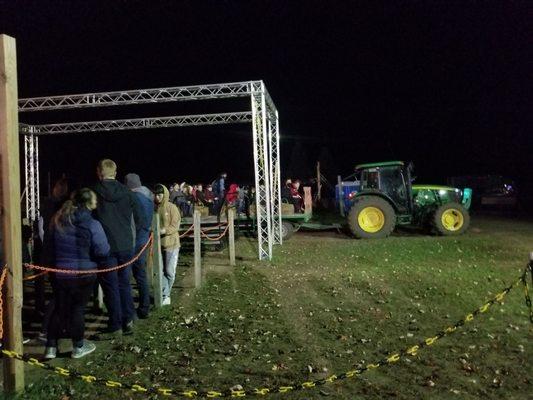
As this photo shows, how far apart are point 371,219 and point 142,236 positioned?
31.8 feet

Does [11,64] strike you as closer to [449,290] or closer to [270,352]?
[270,352]

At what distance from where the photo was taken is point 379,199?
583 inches

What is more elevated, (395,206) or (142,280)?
(395,206)

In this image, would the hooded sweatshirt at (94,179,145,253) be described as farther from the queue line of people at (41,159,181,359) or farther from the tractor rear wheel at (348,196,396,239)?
the tractor rear wheel at (348,196,396,239)

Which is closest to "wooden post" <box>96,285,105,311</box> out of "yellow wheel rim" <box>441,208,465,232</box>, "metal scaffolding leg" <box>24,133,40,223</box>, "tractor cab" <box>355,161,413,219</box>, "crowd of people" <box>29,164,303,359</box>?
"crowd of people" <box>29,164,303,359</box>

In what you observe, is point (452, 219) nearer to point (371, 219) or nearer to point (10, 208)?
point (371, 219)

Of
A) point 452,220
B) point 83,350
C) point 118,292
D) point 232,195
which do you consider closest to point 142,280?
point 118,292

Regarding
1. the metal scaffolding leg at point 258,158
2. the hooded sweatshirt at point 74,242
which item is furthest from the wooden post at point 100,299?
the metal scaffolding leg at point 258,158

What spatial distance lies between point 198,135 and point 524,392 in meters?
48.9

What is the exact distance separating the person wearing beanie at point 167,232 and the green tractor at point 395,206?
26.7 feet

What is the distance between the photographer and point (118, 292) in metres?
5.88

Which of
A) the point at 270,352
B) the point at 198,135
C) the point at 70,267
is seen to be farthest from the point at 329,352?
the point at 198,135

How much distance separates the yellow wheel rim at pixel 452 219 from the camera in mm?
14828

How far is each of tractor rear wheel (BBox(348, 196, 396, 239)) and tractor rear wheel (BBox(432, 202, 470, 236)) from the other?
1.36 metres
